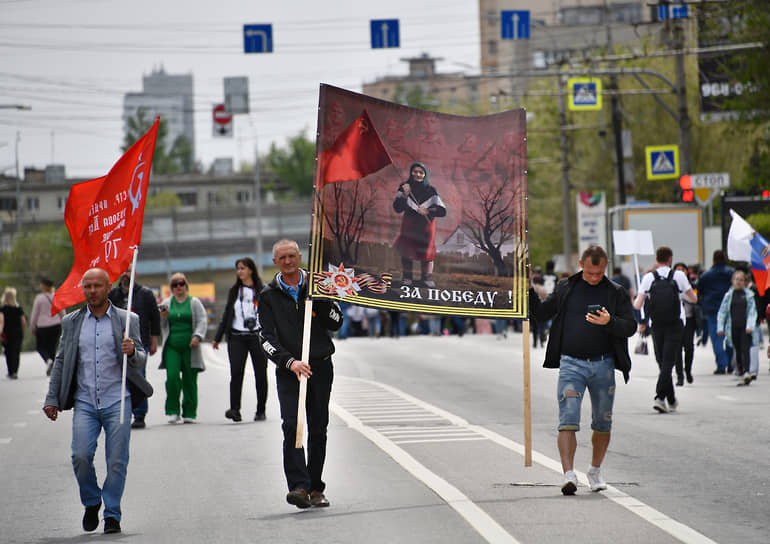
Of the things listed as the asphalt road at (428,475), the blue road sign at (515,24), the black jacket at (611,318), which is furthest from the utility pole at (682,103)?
the black jacket at (611,318)

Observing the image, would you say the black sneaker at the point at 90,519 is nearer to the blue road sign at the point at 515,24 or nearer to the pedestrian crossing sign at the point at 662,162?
the pedestrian crossing sign at the point at 662,162

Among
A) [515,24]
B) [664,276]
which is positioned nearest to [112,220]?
[664,276]

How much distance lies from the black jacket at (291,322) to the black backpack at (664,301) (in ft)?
24.2

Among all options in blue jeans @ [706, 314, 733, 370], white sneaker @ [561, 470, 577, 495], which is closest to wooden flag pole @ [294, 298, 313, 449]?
white sneaker @ [561, 470, 577, 495]

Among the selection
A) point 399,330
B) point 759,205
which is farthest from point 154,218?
point 759,205

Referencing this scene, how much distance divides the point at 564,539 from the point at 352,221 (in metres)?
2.95

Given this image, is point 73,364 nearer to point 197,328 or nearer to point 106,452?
point 106,452

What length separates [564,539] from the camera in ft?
25.5

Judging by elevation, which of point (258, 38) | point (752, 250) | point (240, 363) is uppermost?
point (258, 38)

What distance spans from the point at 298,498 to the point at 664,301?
7.91m

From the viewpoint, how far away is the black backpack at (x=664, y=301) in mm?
15750

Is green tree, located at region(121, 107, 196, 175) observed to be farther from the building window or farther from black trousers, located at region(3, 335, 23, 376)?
black trousers, located at region(3, 335, 23, 376)

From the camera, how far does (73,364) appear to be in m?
8.52

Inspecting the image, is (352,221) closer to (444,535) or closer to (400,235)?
(400,235)
